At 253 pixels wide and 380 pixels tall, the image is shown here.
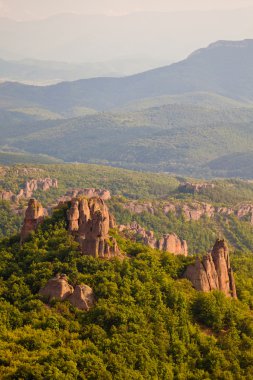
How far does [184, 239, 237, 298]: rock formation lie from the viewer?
179ft

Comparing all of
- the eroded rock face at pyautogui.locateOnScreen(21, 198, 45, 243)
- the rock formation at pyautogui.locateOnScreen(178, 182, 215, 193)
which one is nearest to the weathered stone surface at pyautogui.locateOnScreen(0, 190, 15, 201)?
the rock formation at pyautogui.locateOnScreen(178, 182, 215, 193)

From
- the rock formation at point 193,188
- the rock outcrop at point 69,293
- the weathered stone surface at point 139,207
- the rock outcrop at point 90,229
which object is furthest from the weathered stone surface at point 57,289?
the rock formation at point 193,188

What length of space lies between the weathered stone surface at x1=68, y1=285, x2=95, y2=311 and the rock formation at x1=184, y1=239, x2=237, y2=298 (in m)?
8.66

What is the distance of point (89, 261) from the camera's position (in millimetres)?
52969

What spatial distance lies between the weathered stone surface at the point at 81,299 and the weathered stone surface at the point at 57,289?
1.76ft

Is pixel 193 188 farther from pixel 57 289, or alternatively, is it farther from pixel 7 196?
pixel 57 289

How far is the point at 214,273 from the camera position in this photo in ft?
182

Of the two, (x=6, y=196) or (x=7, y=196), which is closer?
(x=6, y=196)

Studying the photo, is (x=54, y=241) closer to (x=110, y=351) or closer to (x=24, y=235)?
(x=24, y=235)

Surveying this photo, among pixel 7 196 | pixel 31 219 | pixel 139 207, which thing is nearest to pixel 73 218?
pixel 31 219

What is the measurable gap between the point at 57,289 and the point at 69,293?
2.55ft

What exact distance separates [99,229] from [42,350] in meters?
12.7

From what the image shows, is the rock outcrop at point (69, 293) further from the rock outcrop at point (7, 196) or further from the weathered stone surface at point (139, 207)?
the rock outcrop at point (7, 196)

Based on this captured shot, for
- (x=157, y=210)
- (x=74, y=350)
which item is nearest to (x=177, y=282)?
(x=74, y=350)
